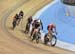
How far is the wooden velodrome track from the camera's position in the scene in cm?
1131

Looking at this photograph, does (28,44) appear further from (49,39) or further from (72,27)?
(72,27)

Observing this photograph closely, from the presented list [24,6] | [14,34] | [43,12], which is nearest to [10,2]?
[24,6]

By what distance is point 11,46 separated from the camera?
11.7 metres

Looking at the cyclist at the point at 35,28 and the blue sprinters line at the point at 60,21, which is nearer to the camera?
the cyclist at the point at 35,28

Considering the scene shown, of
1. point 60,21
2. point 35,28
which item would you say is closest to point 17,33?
point 35,28

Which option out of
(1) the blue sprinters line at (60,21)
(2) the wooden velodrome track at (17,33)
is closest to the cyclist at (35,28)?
(2) the wooden velodrome track at (17,33)

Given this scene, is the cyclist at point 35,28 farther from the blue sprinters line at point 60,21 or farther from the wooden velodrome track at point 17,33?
the blue sprinters line at point 60,21

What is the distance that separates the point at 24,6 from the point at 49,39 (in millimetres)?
5458

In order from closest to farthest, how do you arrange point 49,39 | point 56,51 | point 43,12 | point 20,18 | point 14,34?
point 56,51 < point 49,39 < point 14,34 < point 20,18 < point 43,12

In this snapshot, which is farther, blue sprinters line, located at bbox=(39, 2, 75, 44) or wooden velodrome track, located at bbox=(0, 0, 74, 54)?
blue sprinters line, located at bbox=(39, 2, 75, 44)

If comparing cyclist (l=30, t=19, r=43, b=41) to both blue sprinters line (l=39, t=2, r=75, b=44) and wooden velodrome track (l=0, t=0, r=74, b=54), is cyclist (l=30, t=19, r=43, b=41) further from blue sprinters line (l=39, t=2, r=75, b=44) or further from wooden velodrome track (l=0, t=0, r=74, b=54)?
blue sprinters line (l=39, t=2, r=75, b=44)

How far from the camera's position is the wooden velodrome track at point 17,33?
11312 mm

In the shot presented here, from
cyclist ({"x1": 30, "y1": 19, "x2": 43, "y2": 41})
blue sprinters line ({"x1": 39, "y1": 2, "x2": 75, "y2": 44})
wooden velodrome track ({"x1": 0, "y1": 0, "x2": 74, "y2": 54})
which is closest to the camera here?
wooden velodrome track ({"x1": 0, "y1": 0, "x2": 74, "y2": 54})

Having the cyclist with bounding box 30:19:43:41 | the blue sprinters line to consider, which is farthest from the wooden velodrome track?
the blue sprinters line
